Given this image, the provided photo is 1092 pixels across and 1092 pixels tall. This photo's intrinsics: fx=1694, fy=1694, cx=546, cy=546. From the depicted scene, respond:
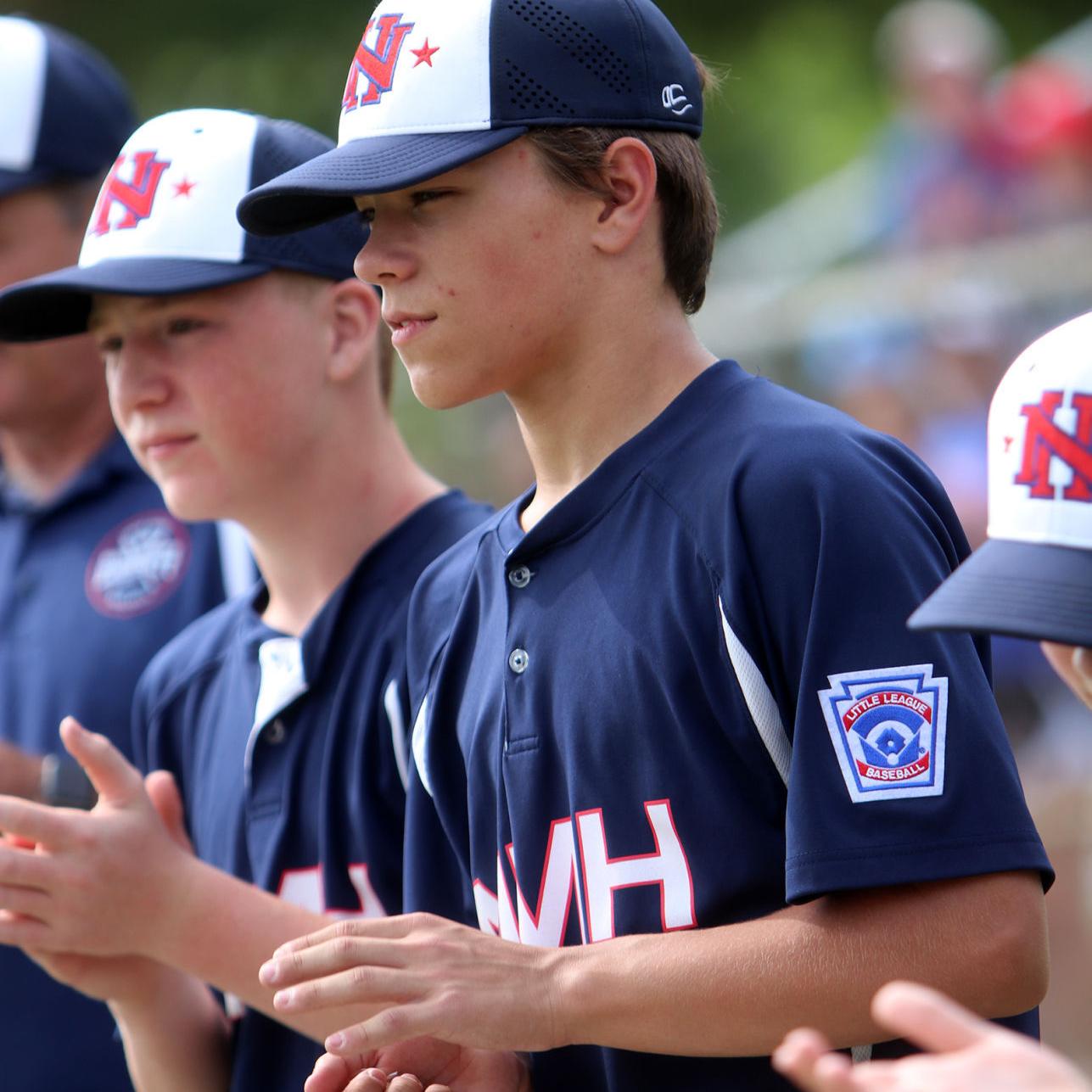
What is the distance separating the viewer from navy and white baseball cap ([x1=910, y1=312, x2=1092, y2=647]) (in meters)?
1.80

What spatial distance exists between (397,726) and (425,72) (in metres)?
0.99

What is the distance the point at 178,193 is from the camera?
2844mm

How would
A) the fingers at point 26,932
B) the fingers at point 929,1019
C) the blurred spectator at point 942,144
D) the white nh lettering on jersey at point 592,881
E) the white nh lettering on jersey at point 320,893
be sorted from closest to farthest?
the fingers at point 929,1019 → the white nh lettering on jersey at point 592,881 → the fingers at point 26,932 → the white nh lettering on jersey at point 320,893 → the blurred spectator at point 942,144

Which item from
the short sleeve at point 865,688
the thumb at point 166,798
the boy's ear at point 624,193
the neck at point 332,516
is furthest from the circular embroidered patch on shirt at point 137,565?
the short sleeve at point 865,688

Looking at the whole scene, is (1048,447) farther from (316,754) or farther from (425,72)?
(316,754)

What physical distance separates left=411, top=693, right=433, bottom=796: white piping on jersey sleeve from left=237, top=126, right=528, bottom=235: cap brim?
0.72 metres

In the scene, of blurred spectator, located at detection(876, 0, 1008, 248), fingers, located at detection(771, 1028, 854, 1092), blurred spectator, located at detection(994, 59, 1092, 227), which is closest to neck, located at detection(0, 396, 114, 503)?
fingers, located at detection(771, 1028, 854, 1092)

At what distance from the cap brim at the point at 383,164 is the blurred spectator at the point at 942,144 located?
614cm

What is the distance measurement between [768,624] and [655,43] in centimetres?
81

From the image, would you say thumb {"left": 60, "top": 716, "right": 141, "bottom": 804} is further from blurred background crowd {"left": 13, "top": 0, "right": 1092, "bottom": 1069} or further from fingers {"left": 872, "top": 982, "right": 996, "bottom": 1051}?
blurred background crowd {"left": 13, "top": 0, "right": 1092, "bottom": 1069}

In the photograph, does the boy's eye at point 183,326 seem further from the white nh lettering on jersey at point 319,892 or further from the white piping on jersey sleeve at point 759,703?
the white piping on jersey sleeve at point 759,703

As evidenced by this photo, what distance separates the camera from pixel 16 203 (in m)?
3.62

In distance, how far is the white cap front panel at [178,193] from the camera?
2.80m

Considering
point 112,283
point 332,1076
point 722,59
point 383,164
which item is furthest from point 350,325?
point 722,59
